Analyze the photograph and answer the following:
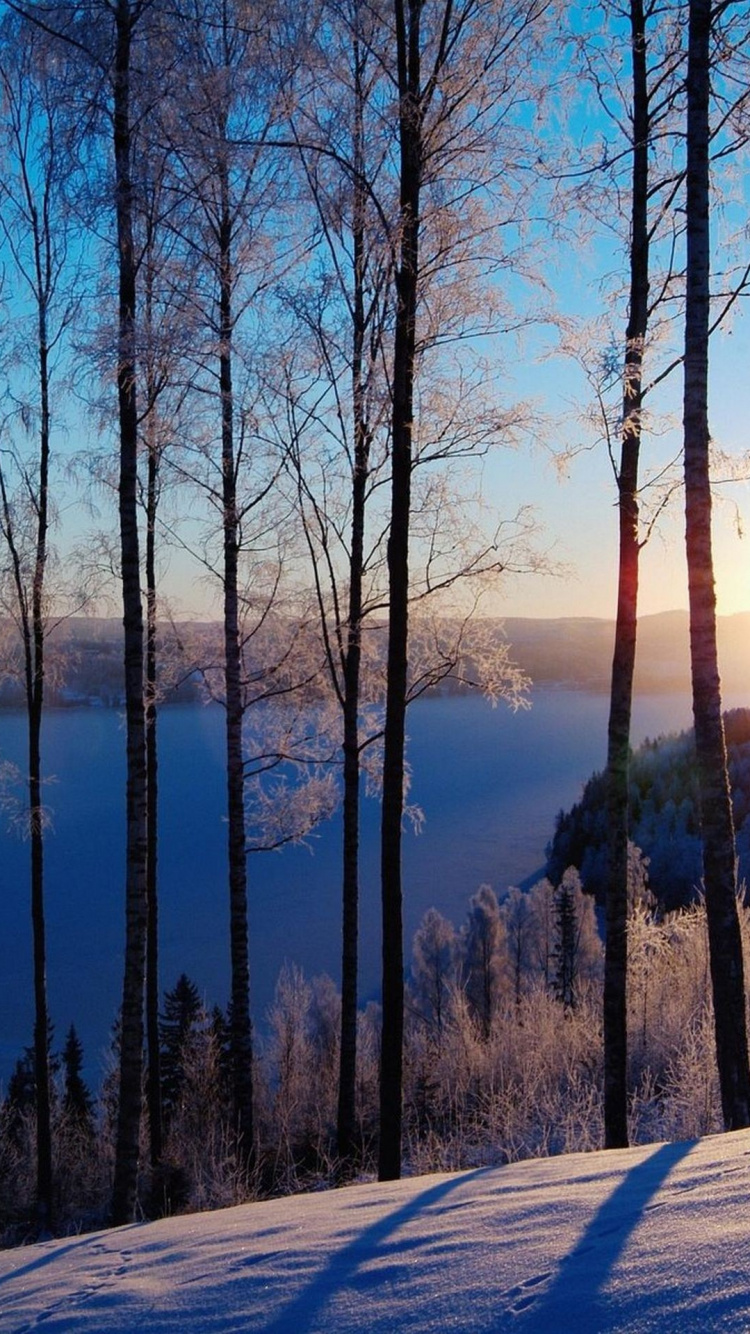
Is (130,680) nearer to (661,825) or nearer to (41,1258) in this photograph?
(41,1258)

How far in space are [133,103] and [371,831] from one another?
47.4 meters

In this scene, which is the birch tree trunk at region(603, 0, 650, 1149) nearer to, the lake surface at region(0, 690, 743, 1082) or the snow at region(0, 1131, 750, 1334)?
the snow at region(0, 1131, 750, 1334)

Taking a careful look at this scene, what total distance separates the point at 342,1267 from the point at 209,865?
48.0 meters

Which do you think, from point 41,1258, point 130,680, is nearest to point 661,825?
point 130,680

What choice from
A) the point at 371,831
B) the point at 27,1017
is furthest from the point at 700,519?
the point at 371,831

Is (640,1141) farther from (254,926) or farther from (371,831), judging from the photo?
(371,831)

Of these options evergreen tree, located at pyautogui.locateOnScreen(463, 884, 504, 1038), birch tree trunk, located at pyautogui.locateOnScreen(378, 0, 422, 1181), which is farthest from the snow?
evergreen tree, located at pyautogui.locateOnScreen(463, 884, 504, 1038)

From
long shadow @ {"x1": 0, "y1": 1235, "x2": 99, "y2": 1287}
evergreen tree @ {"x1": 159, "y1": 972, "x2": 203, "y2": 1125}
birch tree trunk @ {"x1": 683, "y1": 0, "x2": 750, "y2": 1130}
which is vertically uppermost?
birch tree trunk @ {"x1": 683, "y1": 0, "x2": 750, "y2": 1130}

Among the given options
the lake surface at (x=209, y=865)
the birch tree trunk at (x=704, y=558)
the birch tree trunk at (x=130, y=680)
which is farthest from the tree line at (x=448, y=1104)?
the lake surface at (x=209, y=865)

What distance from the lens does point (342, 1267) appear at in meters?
2.76

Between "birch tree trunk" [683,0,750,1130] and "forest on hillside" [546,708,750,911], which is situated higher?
"birch tree trunk" [683,0,750,1130]

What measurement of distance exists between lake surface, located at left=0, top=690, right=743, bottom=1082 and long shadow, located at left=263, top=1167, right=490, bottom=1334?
23.4 feet

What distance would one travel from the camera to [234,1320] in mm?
2521

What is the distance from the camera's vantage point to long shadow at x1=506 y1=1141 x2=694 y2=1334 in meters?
2.13
